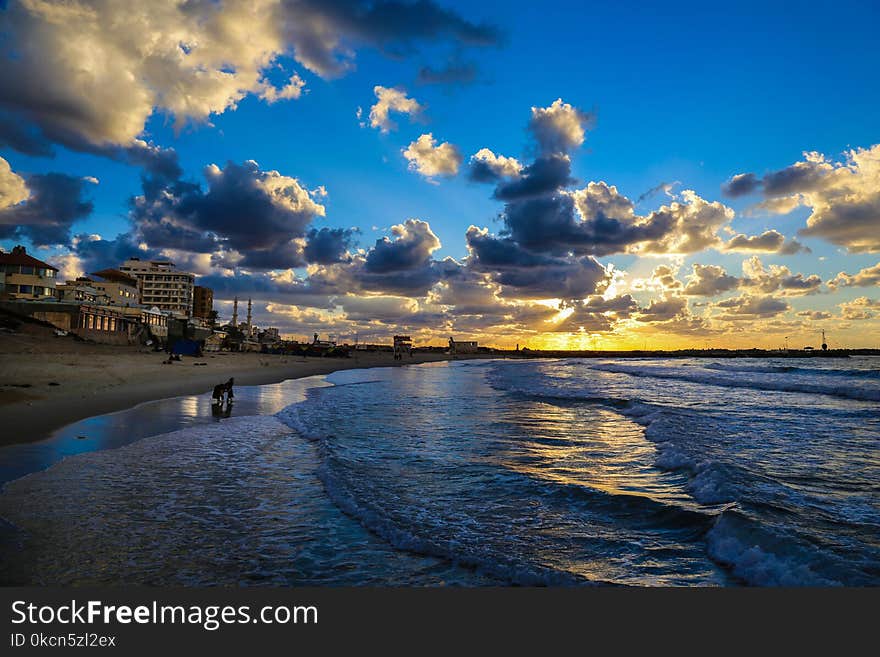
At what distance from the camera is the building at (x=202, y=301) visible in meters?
160

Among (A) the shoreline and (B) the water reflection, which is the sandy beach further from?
(B) the water reflection

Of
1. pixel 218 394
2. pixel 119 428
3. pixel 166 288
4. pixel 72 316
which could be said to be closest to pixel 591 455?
pixel 119 428

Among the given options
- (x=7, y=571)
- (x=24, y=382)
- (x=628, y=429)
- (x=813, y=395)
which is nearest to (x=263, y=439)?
(x=7, y=571)

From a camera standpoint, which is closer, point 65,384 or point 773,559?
point 773,559

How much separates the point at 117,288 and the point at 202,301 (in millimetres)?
65209

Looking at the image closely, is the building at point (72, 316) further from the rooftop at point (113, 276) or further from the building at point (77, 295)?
the rooftop at point (113, 276)

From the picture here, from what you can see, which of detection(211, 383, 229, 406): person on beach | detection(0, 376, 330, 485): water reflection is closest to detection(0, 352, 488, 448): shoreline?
detection(0, 376, 330, 485): water reflection

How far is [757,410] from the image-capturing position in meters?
24.5

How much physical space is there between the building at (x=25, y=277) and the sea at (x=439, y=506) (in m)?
70.5

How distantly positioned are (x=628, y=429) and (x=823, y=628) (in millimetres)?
15616

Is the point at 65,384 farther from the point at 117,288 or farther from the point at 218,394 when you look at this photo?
the point at 117,288

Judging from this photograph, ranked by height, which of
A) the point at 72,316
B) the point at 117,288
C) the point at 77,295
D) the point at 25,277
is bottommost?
the point at 72,316

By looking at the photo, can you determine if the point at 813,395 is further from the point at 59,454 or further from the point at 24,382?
the point at 24,382

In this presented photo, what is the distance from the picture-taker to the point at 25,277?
68500 millimetres
